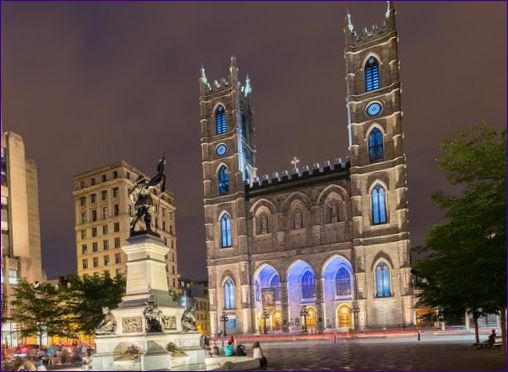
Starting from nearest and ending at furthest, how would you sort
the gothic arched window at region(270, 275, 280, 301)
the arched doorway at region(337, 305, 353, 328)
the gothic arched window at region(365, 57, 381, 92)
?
1. the arched doorway at region(337, 305, 353, 328)
2. the gothic arched window at region(365, 57, 381, 92)
3. the gothic arched window at region(270, 275, 280, 301)

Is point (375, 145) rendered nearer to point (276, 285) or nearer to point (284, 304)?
point (276, 285)

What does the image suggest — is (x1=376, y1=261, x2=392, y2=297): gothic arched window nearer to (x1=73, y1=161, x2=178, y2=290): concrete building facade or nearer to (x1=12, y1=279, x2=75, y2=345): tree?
(x1=12, y1=279, x2=75, y2=345): tree

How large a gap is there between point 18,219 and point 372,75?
5016 centimetres

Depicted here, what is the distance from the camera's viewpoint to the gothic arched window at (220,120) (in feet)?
274

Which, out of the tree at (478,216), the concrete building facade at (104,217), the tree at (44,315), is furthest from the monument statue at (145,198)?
the concrete building facade at (104,217)

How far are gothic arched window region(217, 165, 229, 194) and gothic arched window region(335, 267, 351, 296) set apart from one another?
63.7ft

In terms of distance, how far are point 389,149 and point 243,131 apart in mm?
24594

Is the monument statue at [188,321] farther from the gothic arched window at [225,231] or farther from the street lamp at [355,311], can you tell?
the gothic arched window at [225,231]

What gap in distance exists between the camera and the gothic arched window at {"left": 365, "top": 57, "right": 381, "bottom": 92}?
241 ft

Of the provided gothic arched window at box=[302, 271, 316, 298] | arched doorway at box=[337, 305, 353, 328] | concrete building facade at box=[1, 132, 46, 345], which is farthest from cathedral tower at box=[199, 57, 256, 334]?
concrete building facade at box=[1, 132, 46, 345]

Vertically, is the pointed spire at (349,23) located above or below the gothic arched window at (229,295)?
above

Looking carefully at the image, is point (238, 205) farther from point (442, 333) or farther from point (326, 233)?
point (442, 333)

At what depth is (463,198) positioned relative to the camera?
21.5 metres

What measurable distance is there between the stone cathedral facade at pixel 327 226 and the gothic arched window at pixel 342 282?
0.43 feet
